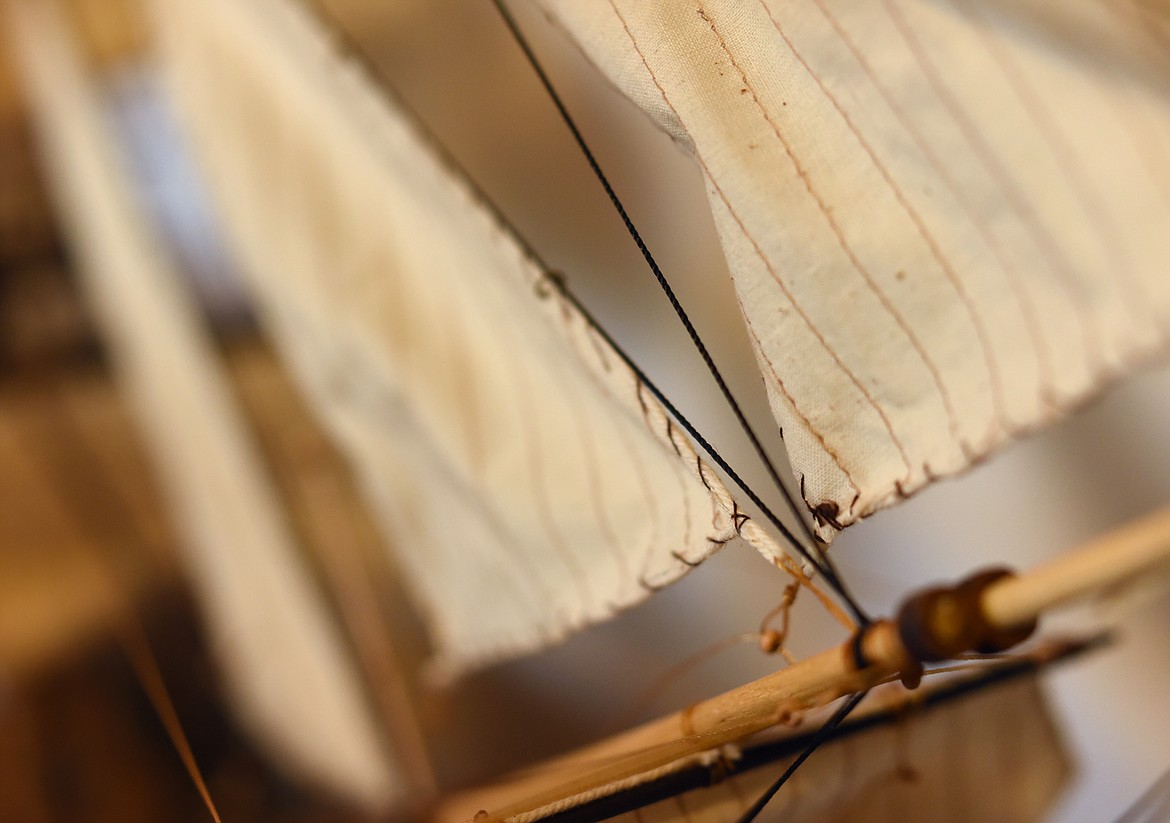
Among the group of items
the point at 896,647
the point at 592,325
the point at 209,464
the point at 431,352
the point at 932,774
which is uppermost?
the point at 209,464

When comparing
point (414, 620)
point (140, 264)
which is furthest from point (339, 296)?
point (414, 620)

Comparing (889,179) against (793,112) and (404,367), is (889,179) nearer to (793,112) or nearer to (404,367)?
(793,112)

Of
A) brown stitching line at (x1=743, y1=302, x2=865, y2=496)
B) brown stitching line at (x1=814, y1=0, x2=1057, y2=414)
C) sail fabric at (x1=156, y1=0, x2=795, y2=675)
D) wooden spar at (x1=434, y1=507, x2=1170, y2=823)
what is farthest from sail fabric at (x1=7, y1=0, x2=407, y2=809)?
brown stitching line at (x1=814, y1=0, x2=1057, y2=414)

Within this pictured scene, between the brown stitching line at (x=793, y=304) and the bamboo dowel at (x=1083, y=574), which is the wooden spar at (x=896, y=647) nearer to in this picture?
the bamboo dowel at (x=1083, y=574)

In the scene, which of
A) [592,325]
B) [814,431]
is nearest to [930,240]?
[814,431]

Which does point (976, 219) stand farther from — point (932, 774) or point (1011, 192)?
point (932, 774)

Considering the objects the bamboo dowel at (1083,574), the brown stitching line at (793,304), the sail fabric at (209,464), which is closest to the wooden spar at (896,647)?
the bamboo dowel at (1083,574)
